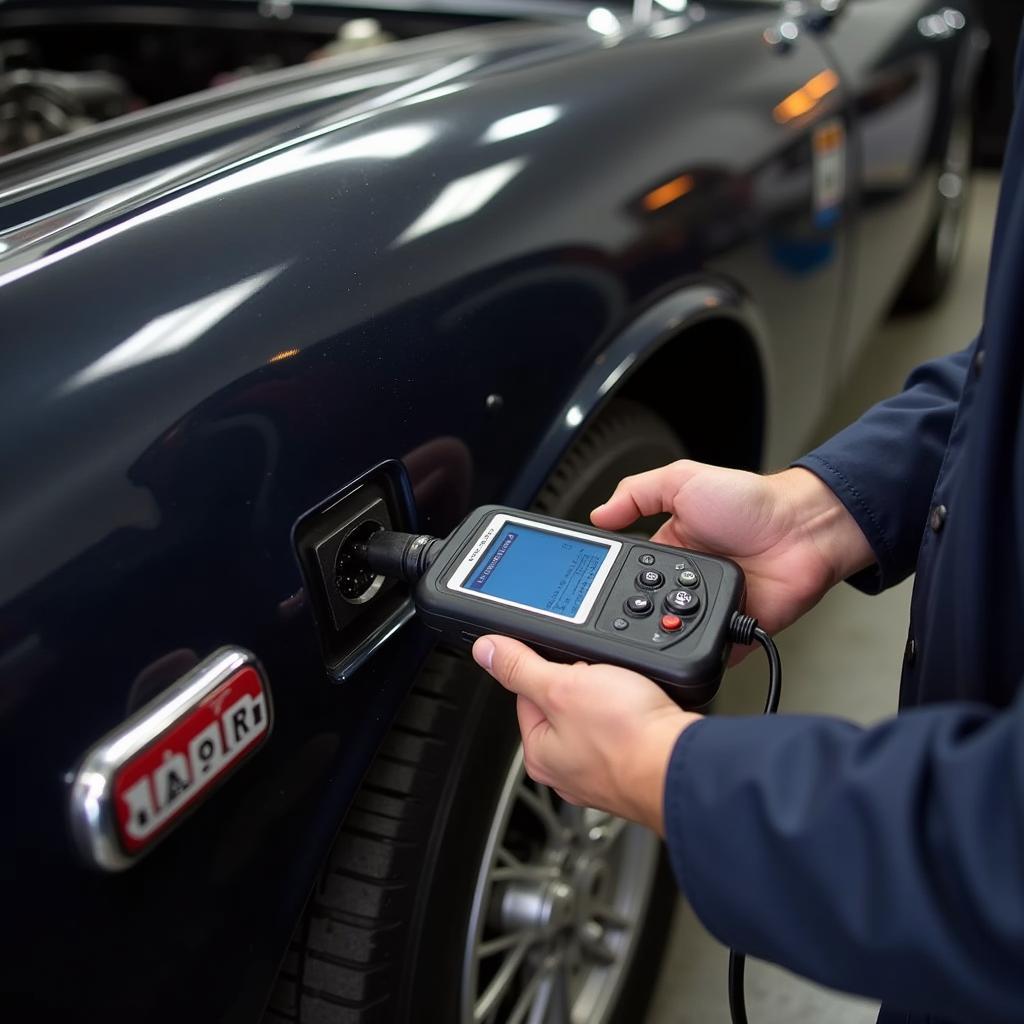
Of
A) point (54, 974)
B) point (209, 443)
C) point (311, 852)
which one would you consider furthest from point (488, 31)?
point (54, 974)

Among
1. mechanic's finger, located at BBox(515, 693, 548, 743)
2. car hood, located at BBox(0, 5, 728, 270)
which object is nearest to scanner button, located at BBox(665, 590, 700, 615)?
mechanic's finger, located at BBox(515, 693, 548, 743)

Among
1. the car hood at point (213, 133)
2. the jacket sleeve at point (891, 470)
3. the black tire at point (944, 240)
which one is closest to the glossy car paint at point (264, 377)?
the car hood at point (213, 133)

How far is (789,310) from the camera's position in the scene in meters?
1.37

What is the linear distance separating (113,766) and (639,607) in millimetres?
325

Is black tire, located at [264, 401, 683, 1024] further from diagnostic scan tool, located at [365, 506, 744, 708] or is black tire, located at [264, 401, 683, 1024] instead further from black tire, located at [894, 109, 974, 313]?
black tire, located at [894, 109, 974, 313]

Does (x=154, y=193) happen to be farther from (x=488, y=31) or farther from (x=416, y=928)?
(x=488, y=31)

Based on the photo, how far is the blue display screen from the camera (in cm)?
67

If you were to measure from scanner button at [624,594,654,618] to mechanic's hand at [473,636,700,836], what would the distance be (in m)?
0.07

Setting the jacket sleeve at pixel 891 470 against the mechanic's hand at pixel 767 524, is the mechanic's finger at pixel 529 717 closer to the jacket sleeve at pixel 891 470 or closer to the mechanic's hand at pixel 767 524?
the mechanic's hand at pixel 767 524

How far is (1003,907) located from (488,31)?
4.63 feet

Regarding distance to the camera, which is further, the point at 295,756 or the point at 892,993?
the point at 295,756

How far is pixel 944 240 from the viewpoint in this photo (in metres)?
2.87

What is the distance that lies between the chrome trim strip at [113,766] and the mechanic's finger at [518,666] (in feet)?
0.55

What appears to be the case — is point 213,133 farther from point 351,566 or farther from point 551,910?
point 551,910
